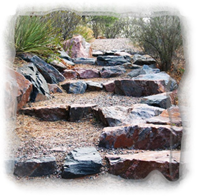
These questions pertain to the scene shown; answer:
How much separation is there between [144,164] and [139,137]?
42 cm

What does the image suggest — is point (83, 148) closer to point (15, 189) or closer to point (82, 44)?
point (15, 189)

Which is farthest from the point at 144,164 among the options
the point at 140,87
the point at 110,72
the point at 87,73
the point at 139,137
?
the point at 87,73

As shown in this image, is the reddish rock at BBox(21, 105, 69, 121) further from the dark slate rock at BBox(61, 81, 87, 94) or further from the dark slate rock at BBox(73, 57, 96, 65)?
the dark slate rock at BBox(73, 57, 96, 65)

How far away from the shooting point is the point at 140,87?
389 cm

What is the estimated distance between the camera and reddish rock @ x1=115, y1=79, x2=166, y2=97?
388 cm

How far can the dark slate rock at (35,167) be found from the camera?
1699 mm

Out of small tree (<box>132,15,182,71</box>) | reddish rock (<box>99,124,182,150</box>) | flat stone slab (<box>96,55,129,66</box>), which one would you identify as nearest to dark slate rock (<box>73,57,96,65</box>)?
flat stone slab (<box>96,55,129,66</box>)

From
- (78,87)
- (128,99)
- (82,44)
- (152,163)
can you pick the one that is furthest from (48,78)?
(82,44)

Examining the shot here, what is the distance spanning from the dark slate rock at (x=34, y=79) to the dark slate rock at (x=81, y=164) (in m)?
1.71

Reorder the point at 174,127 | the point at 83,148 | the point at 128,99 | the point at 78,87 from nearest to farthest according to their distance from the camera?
the point at 174,127 → the point at 83,148 → the point at 128,99 → the point at 78,87

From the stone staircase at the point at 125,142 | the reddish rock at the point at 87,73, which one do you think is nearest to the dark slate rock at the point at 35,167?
the stone staircase at the point at 125,142

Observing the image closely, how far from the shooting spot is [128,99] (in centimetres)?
372

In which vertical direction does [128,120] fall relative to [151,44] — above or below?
below
